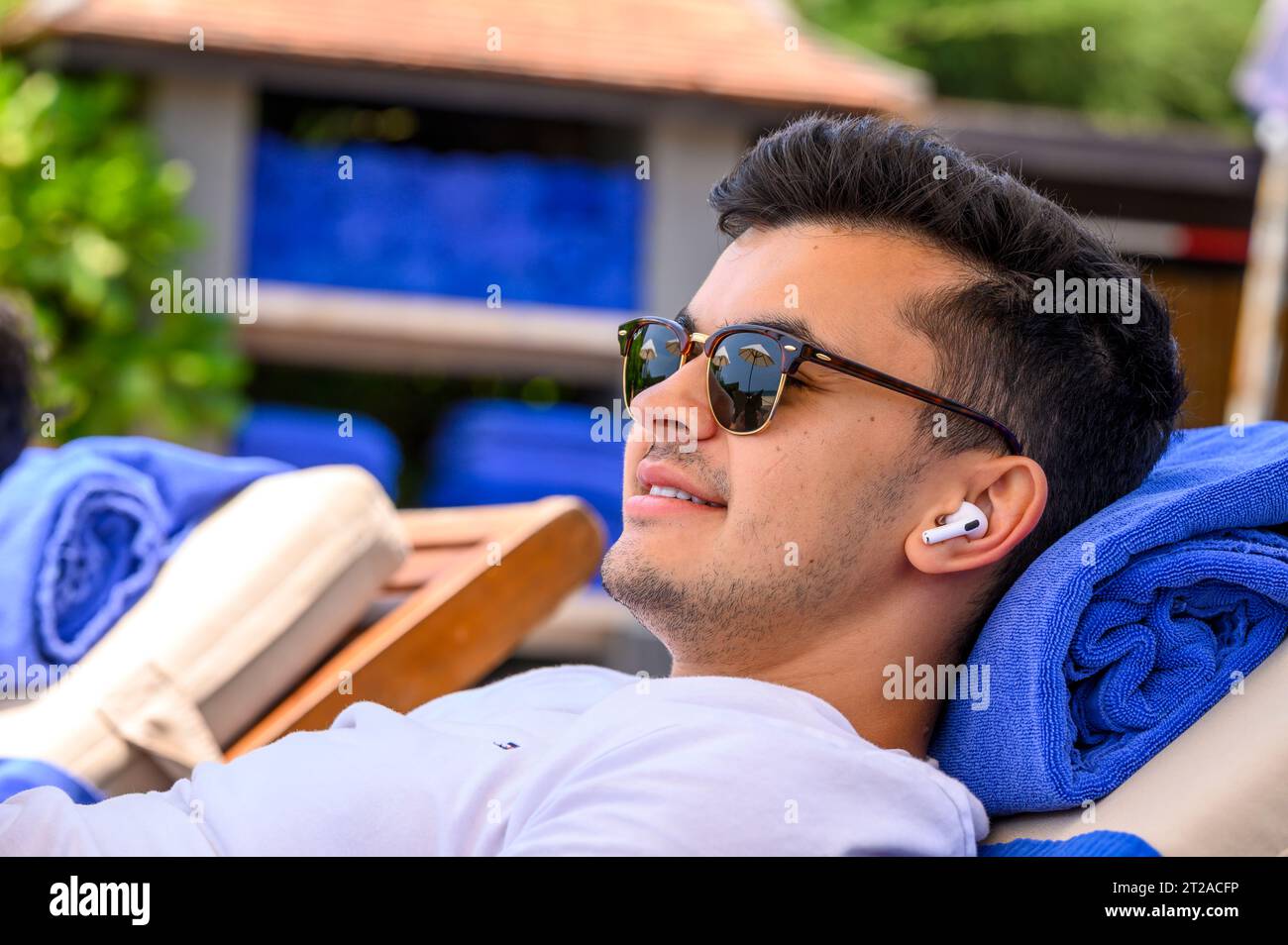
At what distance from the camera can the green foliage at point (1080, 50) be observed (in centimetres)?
1577

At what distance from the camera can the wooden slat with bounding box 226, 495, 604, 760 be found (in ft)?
8.85

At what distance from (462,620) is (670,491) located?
4.31 ft

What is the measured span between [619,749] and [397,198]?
5296 millimetres

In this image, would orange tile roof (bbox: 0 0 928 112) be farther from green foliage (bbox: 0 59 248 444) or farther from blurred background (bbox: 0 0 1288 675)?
green foliage (bbox: 0 59 248 444)

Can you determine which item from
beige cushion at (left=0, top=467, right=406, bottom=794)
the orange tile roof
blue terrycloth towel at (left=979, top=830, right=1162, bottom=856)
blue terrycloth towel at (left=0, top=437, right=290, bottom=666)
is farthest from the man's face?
the orange tile roof

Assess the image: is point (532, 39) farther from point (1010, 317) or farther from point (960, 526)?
point (960, 526)

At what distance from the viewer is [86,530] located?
3.02 meters

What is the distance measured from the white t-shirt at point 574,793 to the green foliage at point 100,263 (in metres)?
4.65

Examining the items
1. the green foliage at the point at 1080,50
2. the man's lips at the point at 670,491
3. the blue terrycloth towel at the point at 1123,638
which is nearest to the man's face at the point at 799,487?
the man's lips at the point at 670,491

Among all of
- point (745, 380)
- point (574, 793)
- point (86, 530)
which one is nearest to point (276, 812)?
point (574, 793)

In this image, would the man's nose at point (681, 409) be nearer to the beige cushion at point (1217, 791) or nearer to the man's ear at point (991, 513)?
the man's ear at point (991, 513)
